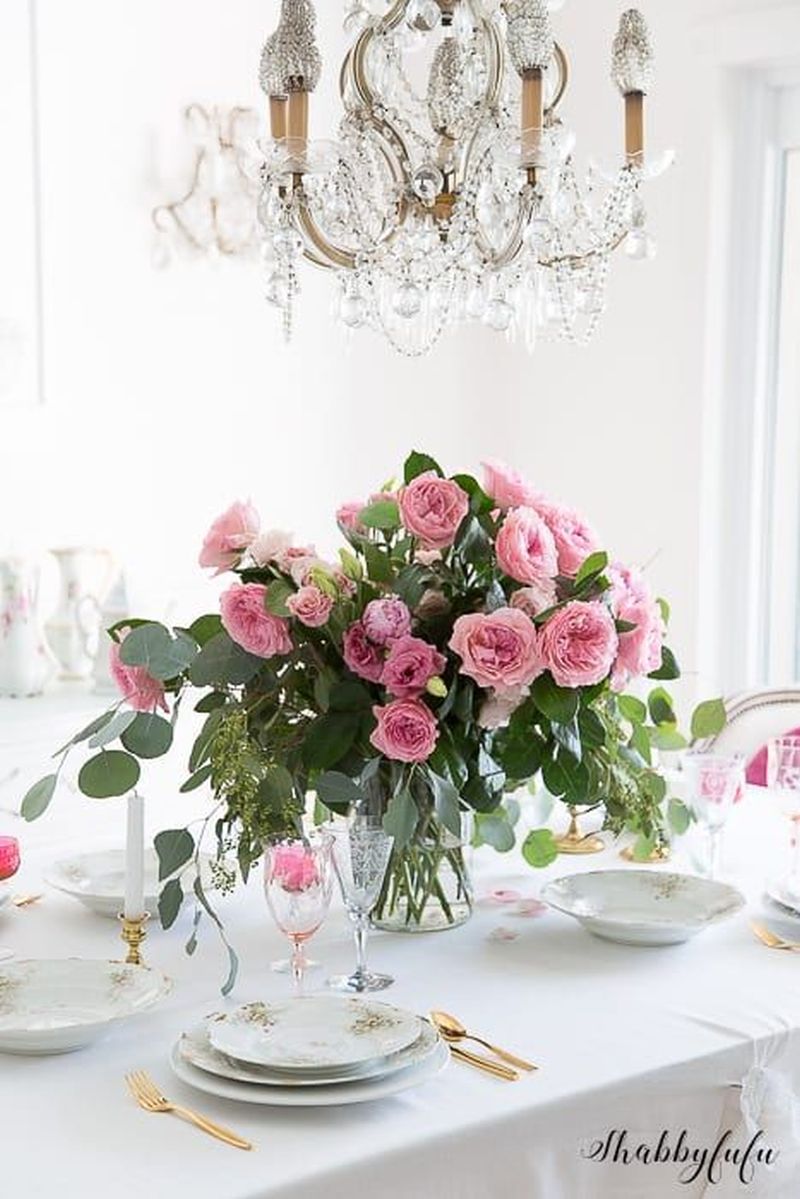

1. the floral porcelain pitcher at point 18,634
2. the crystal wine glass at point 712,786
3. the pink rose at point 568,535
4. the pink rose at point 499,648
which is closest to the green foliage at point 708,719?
the crystal wine glass at point 712,786

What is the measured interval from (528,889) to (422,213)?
0.98 m

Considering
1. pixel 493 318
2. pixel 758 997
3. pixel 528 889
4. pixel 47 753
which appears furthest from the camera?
pixel 47 753

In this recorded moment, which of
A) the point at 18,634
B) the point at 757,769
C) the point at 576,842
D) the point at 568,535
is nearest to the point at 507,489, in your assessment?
the point at 568,535

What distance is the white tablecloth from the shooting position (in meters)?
1.32

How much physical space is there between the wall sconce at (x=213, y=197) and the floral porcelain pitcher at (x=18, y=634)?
31.7 inches

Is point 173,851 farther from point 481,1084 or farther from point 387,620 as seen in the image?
point 481,1084

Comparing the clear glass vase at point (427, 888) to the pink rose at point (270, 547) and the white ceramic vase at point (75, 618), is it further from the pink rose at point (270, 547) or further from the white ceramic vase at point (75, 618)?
the white ceramic vase at point (75, 618)

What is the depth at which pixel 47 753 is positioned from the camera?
3.22m

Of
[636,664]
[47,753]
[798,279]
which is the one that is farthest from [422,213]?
[798,279]

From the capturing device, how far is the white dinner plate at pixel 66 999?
59.4 inches

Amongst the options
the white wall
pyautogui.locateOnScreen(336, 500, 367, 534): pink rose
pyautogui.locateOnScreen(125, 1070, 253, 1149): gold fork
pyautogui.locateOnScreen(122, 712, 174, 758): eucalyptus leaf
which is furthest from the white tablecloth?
the white wall

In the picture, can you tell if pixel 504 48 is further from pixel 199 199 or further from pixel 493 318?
pixel 199 199

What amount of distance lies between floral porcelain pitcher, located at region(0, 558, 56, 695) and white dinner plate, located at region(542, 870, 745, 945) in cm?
169

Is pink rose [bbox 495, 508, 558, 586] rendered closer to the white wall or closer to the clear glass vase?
the clear glass vase
